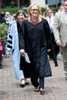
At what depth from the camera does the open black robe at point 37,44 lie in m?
8.09

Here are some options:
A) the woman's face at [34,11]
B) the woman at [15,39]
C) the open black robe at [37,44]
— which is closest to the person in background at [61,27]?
the woman at [15,39]

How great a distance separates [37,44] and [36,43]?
29 mm

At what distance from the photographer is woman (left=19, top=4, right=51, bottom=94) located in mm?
8086

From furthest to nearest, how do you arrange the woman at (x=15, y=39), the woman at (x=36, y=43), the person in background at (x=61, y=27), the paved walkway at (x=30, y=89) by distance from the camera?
the person in background at (x=61, y=27)
the woman at (x=15, y=39)
the woman at (x=36, y=43)
the paved walkway at (x=30, y=89)

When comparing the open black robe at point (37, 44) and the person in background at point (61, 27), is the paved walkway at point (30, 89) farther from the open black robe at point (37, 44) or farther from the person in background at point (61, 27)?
the person in background at point (61, 27)

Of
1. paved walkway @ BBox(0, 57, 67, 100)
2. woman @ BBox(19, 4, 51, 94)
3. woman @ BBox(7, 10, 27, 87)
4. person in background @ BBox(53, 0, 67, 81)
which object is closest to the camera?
paved walkway @ BBox(0, 57, 67, 100)

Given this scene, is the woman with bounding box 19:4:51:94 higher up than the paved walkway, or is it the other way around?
the woman with bounding box 19:4:51:94

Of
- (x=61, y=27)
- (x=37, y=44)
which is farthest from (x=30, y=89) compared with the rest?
→ (x=61, y=27)

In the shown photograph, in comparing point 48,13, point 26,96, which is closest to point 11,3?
point 48,13

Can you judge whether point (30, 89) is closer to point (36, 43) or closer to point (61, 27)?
point (36, 43)

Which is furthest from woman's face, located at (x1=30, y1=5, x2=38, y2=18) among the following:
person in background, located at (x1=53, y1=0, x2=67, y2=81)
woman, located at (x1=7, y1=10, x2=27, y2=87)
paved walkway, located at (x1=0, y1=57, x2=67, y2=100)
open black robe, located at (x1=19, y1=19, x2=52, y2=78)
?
paved walkway, located at (x1=0, y1=57, x2=67, y2=100)

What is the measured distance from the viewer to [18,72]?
9.20 meters

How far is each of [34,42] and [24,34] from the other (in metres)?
0.28

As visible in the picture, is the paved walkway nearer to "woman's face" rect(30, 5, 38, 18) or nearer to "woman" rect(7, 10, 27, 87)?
"woman" rect(7, 10, 27, 87)
